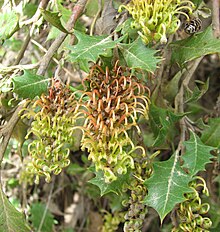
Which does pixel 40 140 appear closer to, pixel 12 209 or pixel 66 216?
pixel 12 209

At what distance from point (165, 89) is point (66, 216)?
906 mm

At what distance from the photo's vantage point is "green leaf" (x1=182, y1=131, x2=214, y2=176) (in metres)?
0.96

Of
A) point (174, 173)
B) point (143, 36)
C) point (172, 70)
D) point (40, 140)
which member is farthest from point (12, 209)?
point (172, 70)

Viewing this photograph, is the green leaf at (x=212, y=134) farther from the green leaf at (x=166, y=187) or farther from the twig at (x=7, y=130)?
the twig at (x=7, y=130)

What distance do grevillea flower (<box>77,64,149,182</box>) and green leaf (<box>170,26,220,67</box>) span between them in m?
0.16

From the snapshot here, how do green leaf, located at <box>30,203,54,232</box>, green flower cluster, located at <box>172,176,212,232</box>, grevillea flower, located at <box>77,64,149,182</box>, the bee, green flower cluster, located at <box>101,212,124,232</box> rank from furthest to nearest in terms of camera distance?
green leaf, located at <box>30,203,54,232</box> < green flower cluster, located at <box>101,212,124,232</box> < the bee < green flower cluster, located at <box>172,176,212,232</box> < grevillea flower, located at <box>77,64,149,182</box>

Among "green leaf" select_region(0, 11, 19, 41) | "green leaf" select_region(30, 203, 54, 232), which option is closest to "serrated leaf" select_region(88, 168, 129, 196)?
"green leaf" select_region(0, 11, 19, 41)

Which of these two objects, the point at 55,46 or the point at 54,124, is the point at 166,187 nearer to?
the point at 54,124

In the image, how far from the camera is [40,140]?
0.87 meters

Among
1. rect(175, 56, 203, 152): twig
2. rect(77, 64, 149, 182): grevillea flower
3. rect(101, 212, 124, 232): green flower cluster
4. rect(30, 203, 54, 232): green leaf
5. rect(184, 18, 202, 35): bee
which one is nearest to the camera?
rect(77, 64, 149, 182): grevillea flower

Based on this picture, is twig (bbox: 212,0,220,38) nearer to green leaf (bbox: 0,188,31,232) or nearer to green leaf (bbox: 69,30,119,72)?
green leaf (bbox: 69,30,119,72)

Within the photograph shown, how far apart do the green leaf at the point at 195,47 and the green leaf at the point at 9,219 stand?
0.45 meters

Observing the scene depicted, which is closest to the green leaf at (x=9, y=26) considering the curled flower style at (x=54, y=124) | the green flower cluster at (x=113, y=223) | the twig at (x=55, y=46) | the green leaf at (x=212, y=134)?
the twig at (x=55, y=46)

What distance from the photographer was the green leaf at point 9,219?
101cm
